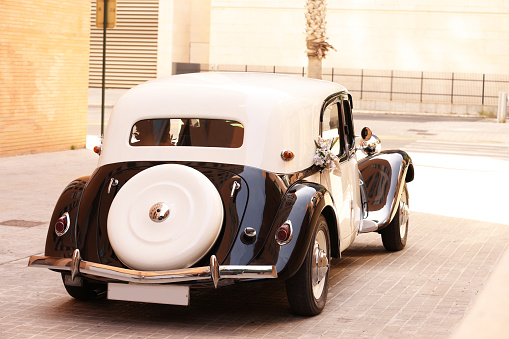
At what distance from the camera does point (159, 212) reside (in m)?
5.30

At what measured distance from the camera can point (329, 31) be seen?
1516 inches

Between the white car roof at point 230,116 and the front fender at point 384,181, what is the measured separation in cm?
150

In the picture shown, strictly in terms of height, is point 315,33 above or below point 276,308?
above

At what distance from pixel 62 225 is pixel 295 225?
1533mm

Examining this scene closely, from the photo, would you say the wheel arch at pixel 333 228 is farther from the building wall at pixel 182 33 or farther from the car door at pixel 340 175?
the building wall at pixel 182 33

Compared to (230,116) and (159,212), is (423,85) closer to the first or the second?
(230,116)

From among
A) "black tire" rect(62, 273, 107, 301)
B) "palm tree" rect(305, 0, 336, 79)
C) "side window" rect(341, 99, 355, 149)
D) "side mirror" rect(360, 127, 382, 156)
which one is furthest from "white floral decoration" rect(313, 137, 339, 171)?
"palm tree" rect(305, 0, 336, 79)

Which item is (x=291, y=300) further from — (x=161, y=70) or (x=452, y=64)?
(x=161, y=70)

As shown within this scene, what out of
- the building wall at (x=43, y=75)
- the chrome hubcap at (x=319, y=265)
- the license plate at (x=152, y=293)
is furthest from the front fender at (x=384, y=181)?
the building wall at (x=43, y=75)

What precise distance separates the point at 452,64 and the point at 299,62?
6901mm

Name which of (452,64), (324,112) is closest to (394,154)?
(324,112)

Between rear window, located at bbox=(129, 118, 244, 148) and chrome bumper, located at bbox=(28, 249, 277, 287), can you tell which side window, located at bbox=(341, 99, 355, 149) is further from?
chrome bumper, located at bbox=(28, 249, 277, 287)

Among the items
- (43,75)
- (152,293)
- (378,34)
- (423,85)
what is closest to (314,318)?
(152,293)

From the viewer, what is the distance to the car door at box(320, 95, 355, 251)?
256 inches
